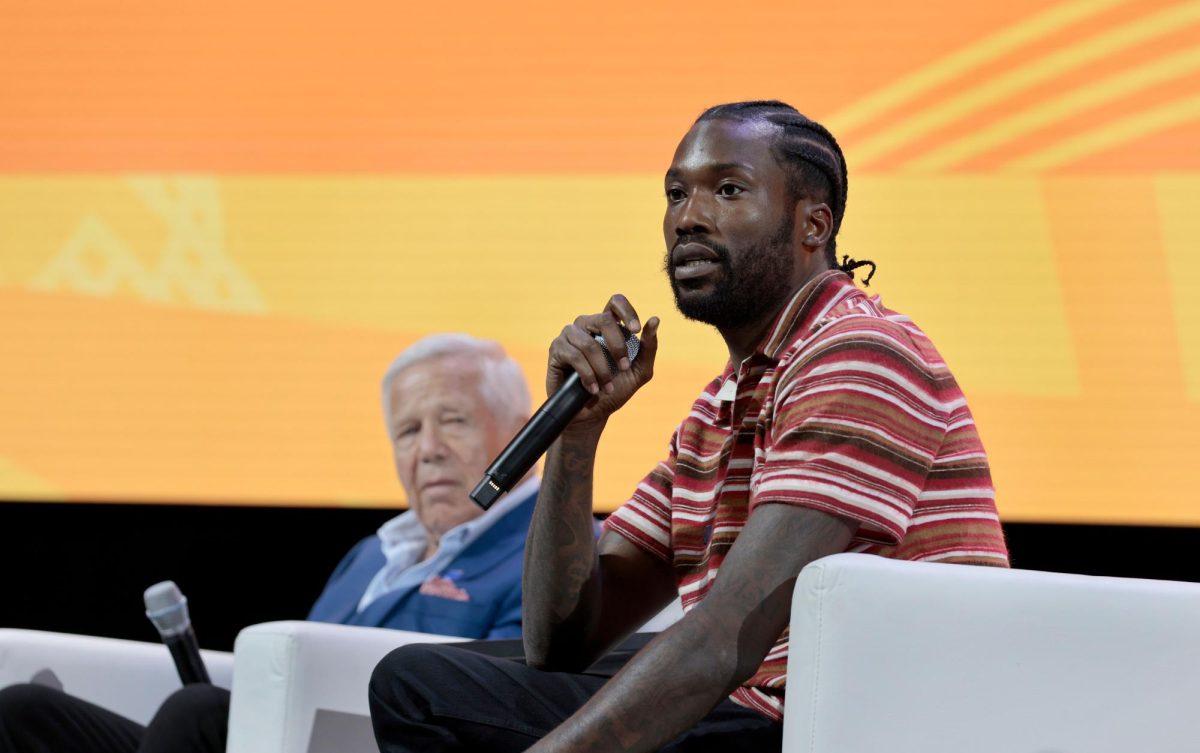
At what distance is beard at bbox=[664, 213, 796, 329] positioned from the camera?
4.98 feet

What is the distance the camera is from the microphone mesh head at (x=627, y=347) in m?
1.46

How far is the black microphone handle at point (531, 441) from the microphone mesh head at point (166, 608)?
1.01 meters

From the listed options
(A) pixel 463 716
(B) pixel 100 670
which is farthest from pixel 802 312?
(B) pixel 100 670

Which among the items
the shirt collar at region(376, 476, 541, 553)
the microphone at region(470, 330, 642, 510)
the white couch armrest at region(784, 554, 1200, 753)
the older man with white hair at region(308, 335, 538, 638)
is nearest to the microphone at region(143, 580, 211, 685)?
the older man with white hair at region(308, 335, 538, 638)

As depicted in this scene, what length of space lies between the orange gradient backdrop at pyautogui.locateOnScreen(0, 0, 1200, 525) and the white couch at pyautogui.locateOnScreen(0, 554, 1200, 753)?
61.9 inches

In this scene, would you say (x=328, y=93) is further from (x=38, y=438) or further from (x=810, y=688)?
(x=810, y=688)

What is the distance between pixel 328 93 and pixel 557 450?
176cm

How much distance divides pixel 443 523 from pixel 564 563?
1.19 metres

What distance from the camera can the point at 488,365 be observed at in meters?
2.84

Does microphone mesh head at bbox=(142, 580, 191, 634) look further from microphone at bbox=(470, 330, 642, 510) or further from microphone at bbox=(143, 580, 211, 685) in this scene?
microphone at bbox=(470, 330, 642, 510)

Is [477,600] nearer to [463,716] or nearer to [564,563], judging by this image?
[564,563]

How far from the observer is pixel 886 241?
2.79m

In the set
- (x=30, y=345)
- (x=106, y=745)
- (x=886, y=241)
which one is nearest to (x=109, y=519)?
(x=30, y=345)

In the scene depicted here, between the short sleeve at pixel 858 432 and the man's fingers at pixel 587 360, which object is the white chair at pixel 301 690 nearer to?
the man's fingers at pixel 587 360
